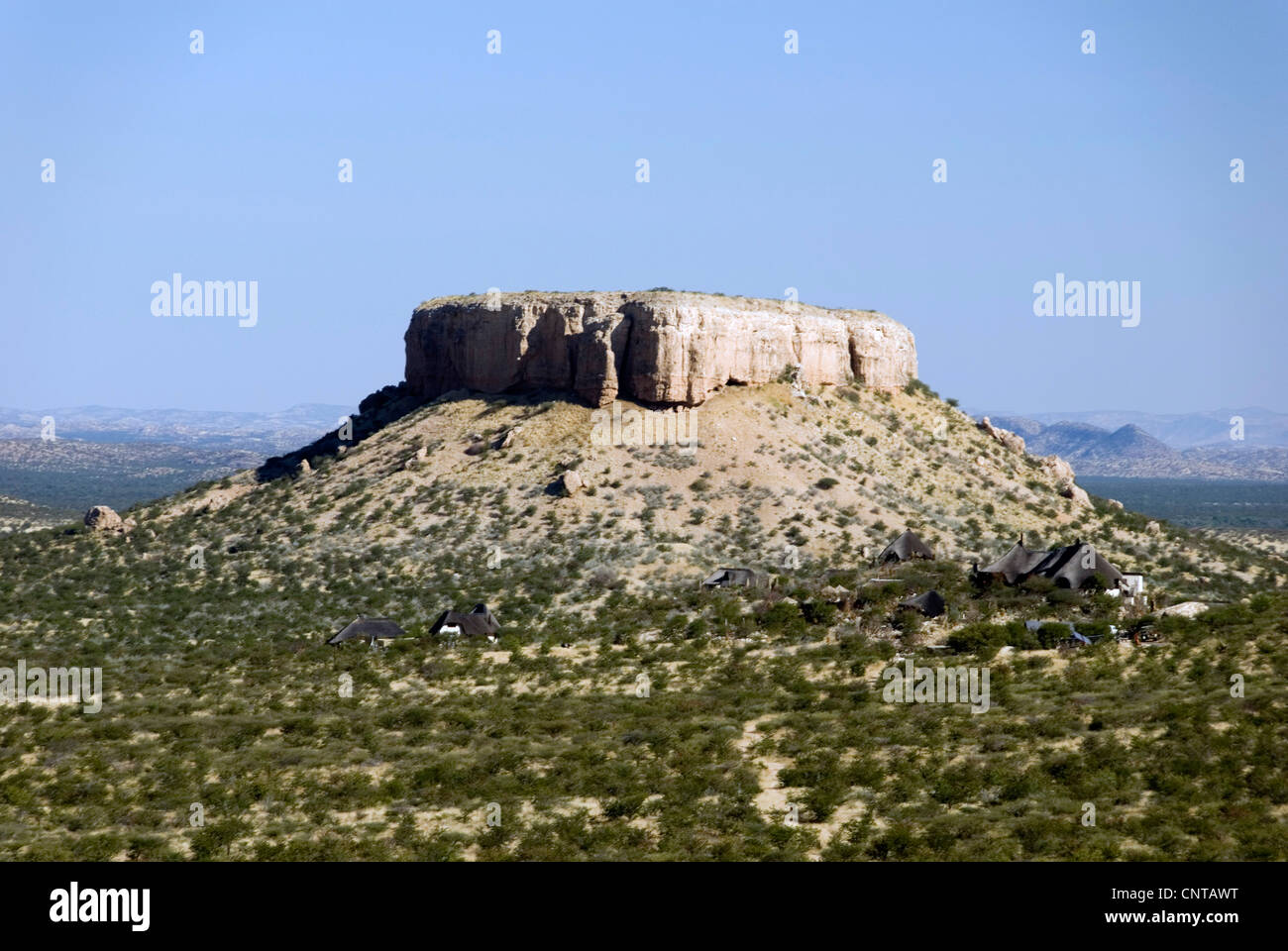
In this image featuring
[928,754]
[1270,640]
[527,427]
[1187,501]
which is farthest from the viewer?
[1187,501]

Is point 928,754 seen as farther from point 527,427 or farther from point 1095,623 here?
point 527,427

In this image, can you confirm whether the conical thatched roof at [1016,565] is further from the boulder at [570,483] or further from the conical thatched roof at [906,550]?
the boulder at [570,483]

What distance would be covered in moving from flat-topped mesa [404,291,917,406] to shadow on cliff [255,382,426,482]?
6.33ft

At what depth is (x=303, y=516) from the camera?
5616cm

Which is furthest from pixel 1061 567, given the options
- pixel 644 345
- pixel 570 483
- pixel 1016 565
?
pixel 644 345

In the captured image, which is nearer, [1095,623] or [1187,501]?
[1095,623]

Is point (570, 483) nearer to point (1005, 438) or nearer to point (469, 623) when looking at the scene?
point (469, 623)

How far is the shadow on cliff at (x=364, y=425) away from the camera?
64062 mm

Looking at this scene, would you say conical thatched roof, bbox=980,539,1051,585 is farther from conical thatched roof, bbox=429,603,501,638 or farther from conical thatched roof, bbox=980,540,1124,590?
conical thatched roof, bbox=429,603,501,638

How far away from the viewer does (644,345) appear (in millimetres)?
54719

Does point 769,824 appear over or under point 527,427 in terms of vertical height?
under

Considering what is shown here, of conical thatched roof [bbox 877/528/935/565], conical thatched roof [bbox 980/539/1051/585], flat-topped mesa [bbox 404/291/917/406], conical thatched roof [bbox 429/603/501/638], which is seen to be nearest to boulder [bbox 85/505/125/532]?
flat-topped mesa [bbox 404/291/917/406]

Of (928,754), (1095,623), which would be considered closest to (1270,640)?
(1095,623)
